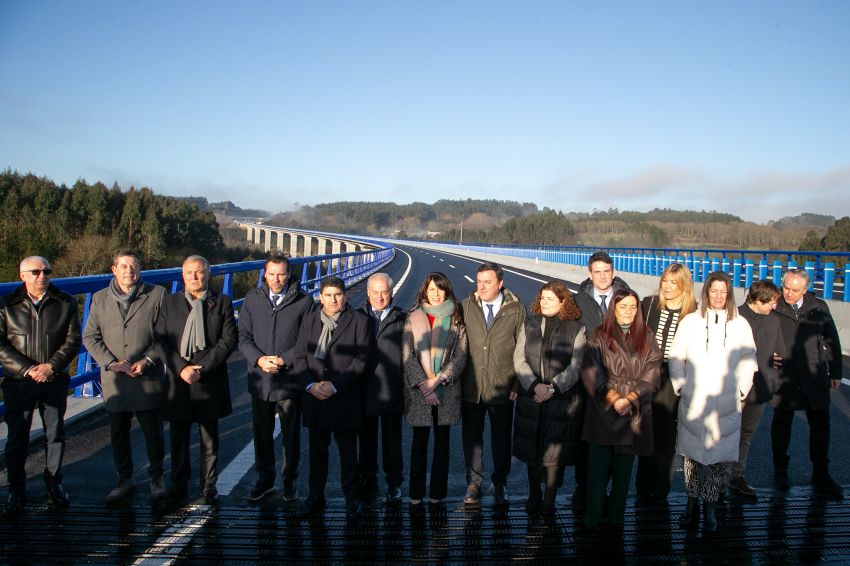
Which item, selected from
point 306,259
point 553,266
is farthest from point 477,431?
point 553,266

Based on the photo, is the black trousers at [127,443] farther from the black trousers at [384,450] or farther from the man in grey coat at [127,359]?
the black trousers at [384,450]

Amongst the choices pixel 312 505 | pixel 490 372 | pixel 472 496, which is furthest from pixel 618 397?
pixel 312 505

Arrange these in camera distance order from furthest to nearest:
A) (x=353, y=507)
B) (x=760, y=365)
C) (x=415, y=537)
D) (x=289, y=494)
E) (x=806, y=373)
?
(x=806, y=373)
(x=760, y=365)
(x=289, y=494)
(x=353, y=507)
(x=415, y=537)

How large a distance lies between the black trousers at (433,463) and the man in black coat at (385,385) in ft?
0.58

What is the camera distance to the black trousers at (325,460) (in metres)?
4.30

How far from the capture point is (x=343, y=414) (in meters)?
4.31

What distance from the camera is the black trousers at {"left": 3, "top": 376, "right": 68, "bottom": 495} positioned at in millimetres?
4191

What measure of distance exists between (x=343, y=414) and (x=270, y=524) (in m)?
0.81

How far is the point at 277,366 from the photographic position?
4414 mm

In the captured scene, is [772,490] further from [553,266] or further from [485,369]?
[553,266]

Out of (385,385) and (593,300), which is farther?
(593,300)

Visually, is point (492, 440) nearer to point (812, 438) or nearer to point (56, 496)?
point (812, 438)

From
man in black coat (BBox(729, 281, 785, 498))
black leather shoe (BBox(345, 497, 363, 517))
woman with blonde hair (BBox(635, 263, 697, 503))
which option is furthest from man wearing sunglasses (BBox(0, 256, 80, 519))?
man in black coat (BBox(729, 281, 785, 498))

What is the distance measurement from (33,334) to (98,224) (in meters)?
83.4
